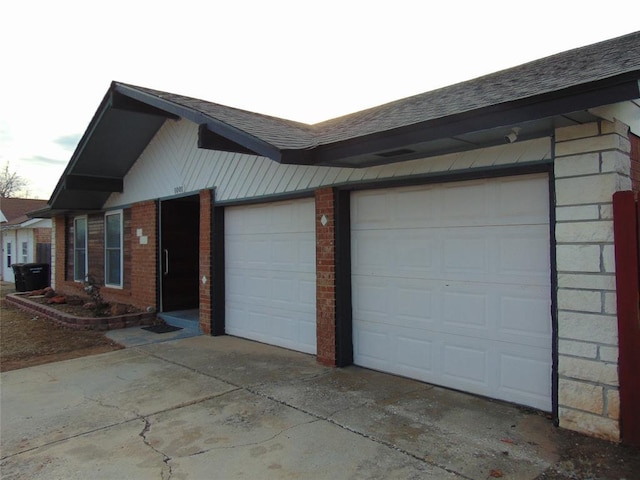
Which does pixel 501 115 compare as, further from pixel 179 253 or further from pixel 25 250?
pixel 25 250

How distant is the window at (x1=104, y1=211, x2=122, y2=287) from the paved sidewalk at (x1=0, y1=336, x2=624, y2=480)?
547cm

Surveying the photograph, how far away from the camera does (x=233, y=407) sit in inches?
197

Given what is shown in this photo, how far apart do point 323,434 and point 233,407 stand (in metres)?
1.20

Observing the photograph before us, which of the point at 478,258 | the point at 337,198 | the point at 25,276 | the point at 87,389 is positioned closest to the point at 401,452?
the point at 478,258

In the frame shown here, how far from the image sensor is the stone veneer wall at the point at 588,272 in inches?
157

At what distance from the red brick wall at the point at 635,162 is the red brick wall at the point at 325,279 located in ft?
11.3

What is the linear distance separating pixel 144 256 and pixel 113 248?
6.38 ft

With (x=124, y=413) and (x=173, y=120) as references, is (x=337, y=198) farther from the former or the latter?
(x=173, y=120)

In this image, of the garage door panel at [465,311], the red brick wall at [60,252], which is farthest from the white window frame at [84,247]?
the garage door panel at [465,311]

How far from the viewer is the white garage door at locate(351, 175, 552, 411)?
4.76 meters

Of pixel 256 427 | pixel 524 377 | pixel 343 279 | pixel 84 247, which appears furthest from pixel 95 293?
pixel 524 377

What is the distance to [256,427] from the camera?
4457 millimetres

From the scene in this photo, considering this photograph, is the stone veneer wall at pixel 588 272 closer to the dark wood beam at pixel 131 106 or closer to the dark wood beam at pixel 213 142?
the dark wood beam at pixel 213 142

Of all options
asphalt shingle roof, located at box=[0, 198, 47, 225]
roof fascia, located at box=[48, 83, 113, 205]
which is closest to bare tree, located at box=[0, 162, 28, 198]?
asphalt shingle roof, located at box=[0, 198, 47, 225]
